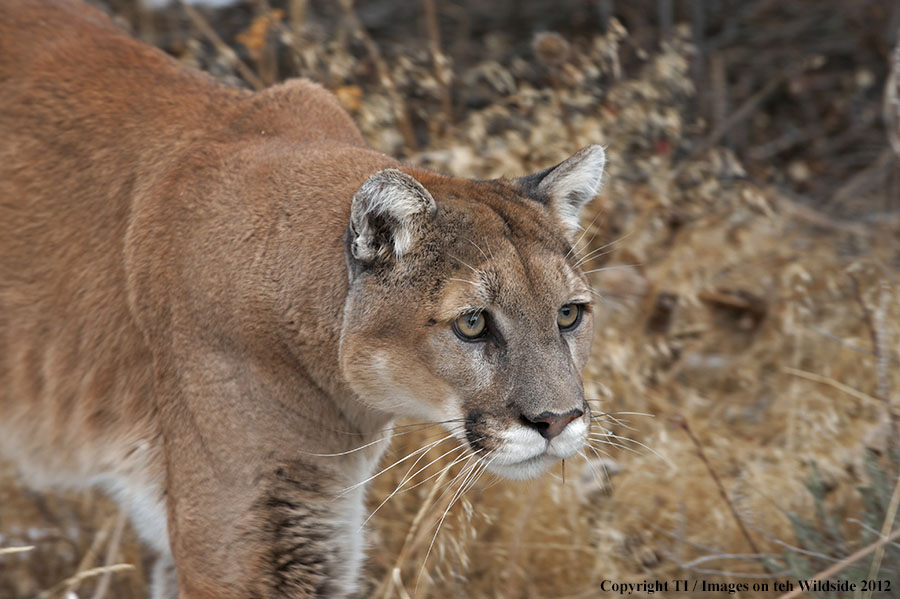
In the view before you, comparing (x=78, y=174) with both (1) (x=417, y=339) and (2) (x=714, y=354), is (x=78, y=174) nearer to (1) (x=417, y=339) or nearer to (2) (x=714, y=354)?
(1) (x=417, y=339)

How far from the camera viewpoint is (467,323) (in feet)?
11.3

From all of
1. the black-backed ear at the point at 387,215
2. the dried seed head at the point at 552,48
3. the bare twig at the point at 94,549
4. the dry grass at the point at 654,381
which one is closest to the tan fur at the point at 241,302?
the black-backed ear at the point at 387,215

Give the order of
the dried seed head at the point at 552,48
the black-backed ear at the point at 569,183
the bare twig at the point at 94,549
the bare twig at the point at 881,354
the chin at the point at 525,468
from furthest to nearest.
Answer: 1. the dried seed head at the point at 552,48
2. the bare twig at the point at 94,549
3. the bare twig at the point at 881,354
4. the black-backed ear at the point at 569,183
5. the chin at the point at 525,468

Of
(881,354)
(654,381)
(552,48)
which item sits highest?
(552,48)

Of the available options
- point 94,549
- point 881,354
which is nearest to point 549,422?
point 881,354

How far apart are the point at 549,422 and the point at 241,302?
1113 millimetres

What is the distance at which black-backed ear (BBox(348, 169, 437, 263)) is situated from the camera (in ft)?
11.1

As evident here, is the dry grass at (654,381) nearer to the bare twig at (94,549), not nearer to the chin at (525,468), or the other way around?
the bare twig at (94,549)

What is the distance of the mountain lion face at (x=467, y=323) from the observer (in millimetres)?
3365

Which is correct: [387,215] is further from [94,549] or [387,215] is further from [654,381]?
[654,381]

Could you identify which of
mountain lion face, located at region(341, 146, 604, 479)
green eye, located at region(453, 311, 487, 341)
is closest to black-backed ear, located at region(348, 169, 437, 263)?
mountain lion face, located at region(341, 146, 604, 479)

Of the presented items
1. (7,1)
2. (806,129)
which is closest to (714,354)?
(806,129)

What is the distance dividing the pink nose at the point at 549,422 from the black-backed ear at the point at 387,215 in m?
0.69

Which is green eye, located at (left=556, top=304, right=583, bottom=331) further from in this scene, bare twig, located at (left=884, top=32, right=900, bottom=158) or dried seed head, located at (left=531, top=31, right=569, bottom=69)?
dried seed head, located at (left=531, top=31, right=569, bottom=69)
